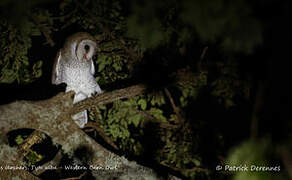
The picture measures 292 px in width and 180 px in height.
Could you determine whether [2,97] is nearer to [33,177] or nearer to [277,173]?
[33,177]

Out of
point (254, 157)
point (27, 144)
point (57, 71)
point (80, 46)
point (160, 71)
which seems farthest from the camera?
point (57, 71)

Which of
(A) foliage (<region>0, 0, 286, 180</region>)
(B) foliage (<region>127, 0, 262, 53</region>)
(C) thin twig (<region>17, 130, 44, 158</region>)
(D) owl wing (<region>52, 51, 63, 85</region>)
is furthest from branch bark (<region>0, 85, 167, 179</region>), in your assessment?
(D) owl wing (<region>52, 51, 63, 85</region>)

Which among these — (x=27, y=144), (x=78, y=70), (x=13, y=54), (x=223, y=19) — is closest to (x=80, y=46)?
(x=78, y=70)

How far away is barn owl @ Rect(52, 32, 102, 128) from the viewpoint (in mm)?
3561

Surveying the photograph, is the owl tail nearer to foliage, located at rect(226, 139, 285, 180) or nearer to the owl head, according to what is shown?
the owl head

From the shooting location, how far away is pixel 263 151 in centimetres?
120

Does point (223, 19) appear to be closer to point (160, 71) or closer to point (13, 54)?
point (160, 71)

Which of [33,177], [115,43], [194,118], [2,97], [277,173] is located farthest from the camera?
[2,97]

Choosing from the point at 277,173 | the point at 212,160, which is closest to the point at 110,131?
the point at 212,160

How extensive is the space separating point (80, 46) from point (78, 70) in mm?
304

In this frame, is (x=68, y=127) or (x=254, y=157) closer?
(x=254, y=157)

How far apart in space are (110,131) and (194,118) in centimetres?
82

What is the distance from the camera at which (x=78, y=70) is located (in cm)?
365

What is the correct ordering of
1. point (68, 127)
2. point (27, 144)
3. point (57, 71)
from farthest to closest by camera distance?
point (57, 71) < point (27, 144) < point (68, 127)
